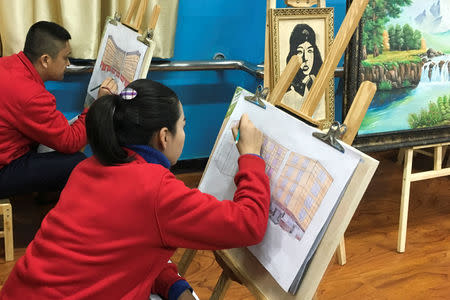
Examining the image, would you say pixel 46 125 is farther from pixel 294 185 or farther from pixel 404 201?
pixel 404 201

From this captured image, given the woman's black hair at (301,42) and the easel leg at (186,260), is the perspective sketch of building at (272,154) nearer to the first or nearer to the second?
the easel leg at (186,260)

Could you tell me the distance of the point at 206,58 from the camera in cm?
281

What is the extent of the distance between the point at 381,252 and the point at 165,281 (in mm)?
1310

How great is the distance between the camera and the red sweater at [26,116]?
1913mm

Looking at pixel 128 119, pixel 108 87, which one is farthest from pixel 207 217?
pixel 108 87

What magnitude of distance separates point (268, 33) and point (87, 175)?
1003 millimetres

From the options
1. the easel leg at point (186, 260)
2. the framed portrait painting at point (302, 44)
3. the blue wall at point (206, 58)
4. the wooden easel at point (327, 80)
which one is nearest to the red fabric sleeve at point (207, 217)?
the wooden easel at point (327, 80)

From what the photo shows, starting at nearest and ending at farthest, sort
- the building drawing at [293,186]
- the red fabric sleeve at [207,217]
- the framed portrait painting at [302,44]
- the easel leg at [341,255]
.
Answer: the red fabric sleeve at [207,217] → the building drawing at [293,186] → the framed portrait painting at [302,44] → the easel leg at [341,255]

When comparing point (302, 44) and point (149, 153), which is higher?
point (302, 44)

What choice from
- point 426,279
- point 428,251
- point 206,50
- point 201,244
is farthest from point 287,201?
point 206,50

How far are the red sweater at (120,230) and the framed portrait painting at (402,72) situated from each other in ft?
3.42

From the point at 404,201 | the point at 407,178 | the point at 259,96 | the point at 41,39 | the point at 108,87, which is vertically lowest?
the point at 404,201

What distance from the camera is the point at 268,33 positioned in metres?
1.82

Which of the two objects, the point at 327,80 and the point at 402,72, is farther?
the point at 402,72
